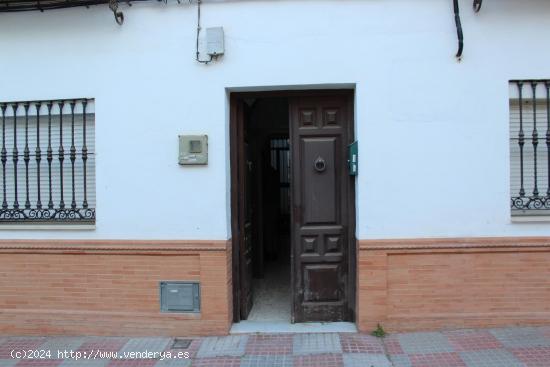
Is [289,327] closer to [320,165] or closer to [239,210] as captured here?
[239,210]

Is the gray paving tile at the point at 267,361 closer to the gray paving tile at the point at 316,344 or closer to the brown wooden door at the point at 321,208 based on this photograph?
the gray paving tile at the point at 316,344

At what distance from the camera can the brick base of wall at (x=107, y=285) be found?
4.36 metres

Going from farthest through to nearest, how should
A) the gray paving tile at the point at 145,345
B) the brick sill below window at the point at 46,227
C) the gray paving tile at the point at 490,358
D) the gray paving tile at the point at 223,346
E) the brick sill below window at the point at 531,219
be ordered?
the brick sill below window at the point at 46,227 → the brick sill below window at the point at 531,219 → the gray paving tile at the point at 145,345 → the gray paving tile at the point at 223,346 → the gray paving tile at the point at 490,358

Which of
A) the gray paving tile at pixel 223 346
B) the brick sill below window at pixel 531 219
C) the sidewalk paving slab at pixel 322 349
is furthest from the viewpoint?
the brick sill below window at pixel 531 219

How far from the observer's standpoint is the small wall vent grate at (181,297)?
14.3 ft

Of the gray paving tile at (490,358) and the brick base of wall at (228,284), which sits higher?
the brick base of wall at (228,284)

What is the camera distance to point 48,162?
4.71 m

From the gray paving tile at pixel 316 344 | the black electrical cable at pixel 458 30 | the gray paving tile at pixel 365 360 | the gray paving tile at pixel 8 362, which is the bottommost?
the gray paving tile at pixel 8 362

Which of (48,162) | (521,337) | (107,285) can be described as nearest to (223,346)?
(107,285)

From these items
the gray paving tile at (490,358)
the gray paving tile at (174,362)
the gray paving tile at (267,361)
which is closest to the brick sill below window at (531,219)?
the gray paving tile at (490,358)

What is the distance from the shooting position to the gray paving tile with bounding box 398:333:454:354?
393 centimetres

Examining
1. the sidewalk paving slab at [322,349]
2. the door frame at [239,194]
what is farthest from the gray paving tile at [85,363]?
the door frame at [239,194]

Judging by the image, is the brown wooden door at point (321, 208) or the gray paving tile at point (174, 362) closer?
the gray paving tile at point (174, 362)

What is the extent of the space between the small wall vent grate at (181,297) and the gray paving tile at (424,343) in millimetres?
2144
